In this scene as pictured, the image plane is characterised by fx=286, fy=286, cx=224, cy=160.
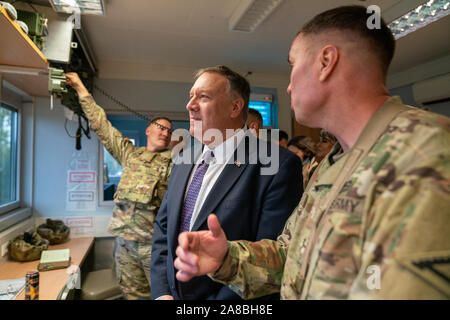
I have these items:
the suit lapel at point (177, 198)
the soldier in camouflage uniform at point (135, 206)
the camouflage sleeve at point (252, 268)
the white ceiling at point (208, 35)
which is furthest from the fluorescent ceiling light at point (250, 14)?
the camouflage sleeve at point (252, 268)

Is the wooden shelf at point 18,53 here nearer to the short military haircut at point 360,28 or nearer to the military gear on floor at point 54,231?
the short military haircut at point 360,28

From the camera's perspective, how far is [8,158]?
2730mm

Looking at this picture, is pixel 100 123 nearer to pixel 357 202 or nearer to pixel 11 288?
pixel 11 288

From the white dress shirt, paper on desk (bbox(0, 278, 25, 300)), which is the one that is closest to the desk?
paper on desk (bbox(0, 278, 25, 300))

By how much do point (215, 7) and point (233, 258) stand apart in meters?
2.02

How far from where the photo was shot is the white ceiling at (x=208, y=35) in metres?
2.19

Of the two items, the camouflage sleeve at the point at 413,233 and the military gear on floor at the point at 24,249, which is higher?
the camouflage sleeve at the point at 413,233

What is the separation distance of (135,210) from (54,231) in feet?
3.35

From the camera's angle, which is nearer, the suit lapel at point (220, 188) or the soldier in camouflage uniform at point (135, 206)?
the suit lapel at point (220, 188)

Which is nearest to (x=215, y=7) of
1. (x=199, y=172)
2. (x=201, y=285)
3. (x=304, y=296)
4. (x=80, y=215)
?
(x=199, y=172)

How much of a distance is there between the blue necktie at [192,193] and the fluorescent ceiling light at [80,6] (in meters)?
1.47

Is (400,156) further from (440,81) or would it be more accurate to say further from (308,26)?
(440,81)

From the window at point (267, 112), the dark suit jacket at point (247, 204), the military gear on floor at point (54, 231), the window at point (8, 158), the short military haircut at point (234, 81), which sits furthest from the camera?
the window at point (267, 112)

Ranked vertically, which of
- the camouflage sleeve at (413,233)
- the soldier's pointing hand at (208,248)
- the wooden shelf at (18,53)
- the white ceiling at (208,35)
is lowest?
the soldier's pointing hand at (208,248)
